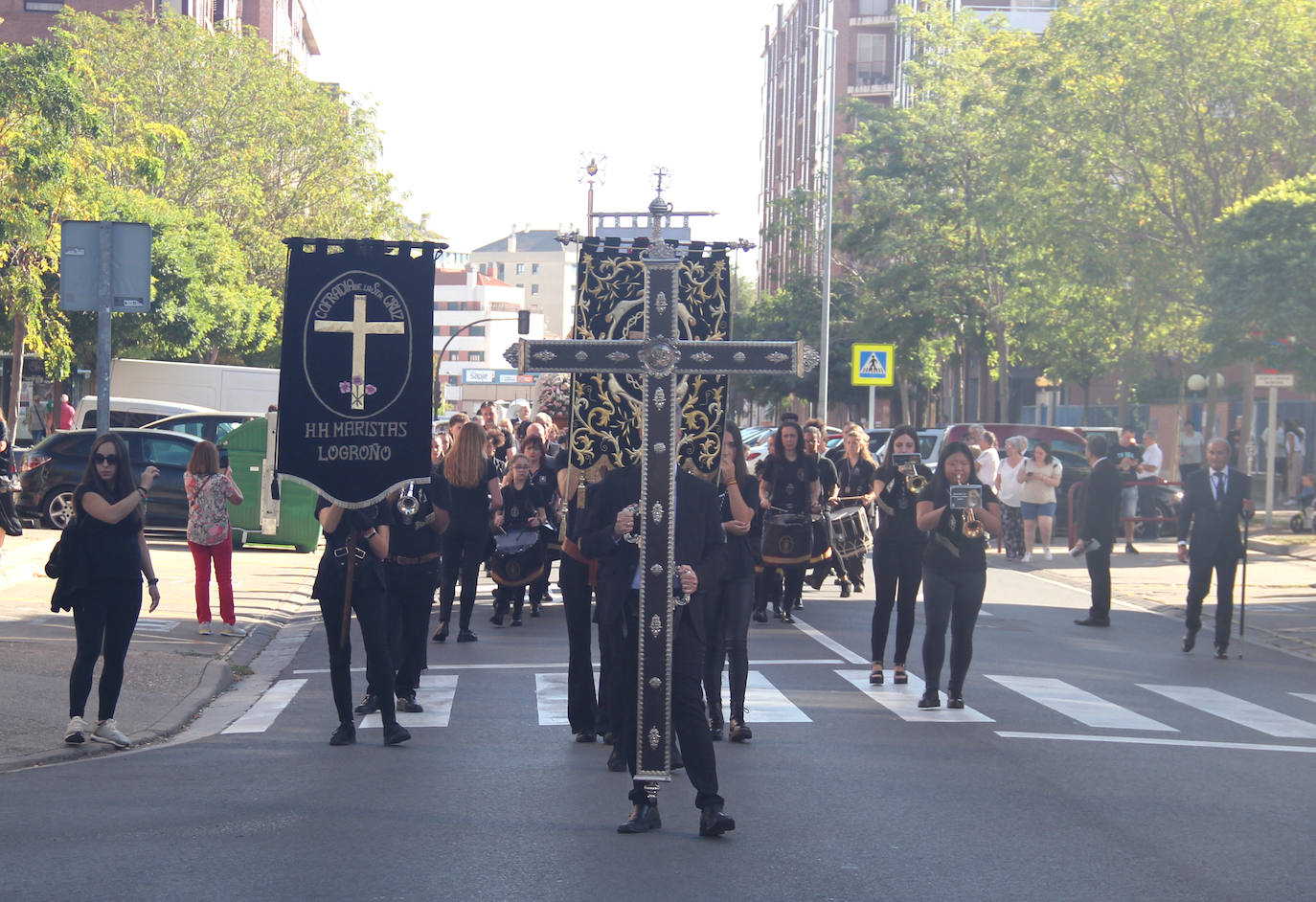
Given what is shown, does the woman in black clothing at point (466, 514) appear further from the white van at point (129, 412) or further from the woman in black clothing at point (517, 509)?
the white van at point (129, 412)

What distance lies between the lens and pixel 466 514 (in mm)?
13430

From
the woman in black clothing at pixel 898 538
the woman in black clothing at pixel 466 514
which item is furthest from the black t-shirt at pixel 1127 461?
the woman in black clothing at pixel 898 538

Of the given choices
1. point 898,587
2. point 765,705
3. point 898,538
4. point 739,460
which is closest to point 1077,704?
point 898,587

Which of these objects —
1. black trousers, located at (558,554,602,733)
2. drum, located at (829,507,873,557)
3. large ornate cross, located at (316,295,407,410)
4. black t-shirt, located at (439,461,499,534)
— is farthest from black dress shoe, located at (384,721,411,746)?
drum, located at (829,507,873,557)

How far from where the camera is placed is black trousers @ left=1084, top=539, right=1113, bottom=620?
51.4 ft

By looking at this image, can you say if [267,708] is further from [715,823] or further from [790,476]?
[790,476]

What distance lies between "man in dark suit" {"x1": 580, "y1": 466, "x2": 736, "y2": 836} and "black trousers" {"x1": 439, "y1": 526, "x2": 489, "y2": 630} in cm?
584

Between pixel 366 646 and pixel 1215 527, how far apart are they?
815 cm

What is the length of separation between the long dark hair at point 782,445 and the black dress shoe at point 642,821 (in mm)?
6892

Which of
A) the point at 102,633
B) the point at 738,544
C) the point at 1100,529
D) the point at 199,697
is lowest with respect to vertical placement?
the point at 199,697

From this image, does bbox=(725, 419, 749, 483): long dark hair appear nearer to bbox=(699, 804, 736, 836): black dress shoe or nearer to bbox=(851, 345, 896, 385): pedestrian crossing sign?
bbox=(699, 804, 736, 836): black dress shoe

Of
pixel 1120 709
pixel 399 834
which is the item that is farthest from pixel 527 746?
pixel 1120 709

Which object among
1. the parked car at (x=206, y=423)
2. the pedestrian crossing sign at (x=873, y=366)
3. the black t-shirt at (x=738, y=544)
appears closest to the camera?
the black t-shirt at (x=738, y=544)

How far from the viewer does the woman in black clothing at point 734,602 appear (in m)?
8.94
